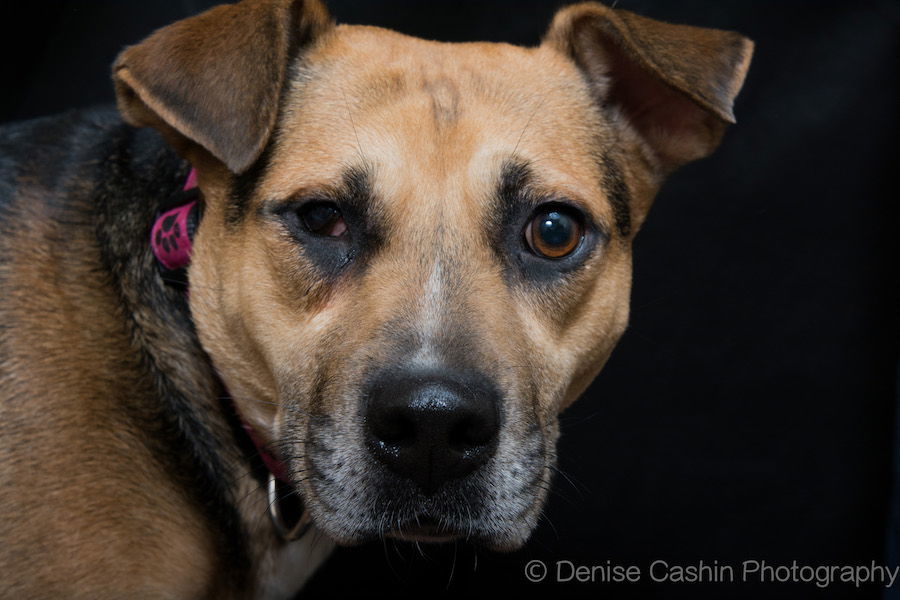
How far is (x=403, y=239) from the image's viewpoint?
115 inches

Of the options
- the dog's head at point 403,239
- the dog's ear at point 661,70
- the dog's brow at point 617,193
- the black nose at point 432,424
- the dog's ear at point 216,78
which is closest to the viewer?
the black nose at point 432,424

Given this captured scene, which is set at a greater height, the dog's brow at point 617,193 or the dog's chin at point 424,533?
the dog's brow at point 617,193

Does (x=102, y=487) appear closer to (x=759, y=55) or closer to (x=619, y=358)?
(x=619, y=358)

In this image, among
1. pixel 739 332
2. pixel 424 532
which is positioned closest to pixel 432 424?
pixel 424 532

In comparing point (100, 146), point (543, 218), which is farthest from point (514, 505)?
point (100, 146)

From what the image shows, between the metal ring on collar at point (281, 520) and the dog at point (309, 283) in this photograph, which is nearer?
the dog at point (309, 283)

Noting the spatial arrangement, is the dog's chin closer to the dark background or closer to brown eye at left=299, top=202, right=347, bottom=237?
brown eye at left=299, top=202, right=347, bottom=237

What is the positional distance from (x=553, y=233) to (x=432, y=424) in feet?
2.91

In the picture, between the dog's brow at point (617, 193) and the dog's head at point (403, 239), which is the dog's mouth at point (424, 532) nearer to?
the dog's head at point (403, 239)

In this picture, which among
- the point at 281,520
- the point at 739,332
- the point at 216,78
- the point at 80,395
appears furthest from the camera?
the point at 739,332

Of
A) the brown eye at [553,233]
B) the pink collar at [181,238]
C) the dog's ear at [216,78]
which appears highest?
the dog's ear at [216,78]

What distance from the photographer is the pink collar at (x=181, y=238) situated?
133 inches

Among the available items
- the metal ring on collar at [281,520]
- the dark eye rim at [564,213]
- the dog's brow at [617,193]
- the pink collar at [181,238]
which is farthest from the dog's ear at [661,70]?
the metal ring on collar at [281,520]

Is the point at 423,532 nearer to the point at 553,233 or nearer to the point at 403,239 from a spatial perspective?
the point at 403,239
